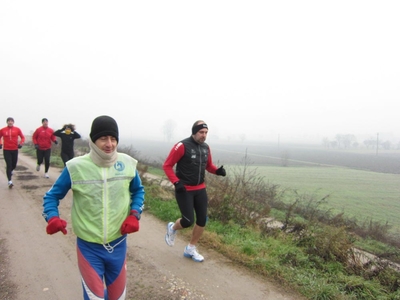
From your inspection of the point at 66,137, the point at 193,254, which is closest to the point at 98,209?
the point at 193,254

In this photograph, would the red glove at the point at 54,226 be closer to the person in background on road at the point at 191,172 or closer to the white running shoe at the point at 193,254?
the person in background on road at the point at 191,172

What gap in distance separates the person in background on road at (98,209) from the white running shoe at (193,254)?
170cm

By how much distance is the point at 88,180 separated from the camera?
2.19 meters

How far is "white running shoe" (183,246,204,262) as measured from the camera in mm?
3896

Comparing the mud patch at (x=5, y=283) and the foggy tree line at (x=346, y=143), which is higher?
the foggy tree line at (x=346, y=143)

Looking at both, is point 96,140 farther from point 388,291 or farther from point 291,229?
point 291,229

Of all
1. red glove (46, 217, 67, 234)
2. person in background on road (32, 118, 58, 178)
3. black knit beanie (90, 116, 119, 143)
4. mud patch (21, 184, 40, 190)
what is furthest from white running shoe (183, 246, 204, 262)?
person in background on road (32, 118, 58, 178)

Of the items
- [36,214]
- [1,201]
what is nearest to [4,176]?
[1,201]

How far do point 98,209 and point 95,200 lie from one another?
78 mm

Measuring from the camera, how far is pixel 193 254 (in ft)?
13.0

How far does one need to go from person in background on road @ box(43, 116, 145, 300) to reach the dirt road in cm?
100

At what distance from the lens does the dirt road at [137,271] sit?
10.1ft

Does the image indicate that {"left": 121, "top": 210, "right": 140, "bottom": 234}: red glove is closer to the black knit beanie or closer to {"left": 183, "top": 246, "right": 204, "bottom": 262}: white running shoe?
Result: the black knit beanie

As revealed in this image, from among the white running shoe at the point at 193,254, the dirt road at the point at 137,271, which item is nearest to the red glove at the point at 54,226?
the dirt road at the point at 137,271
